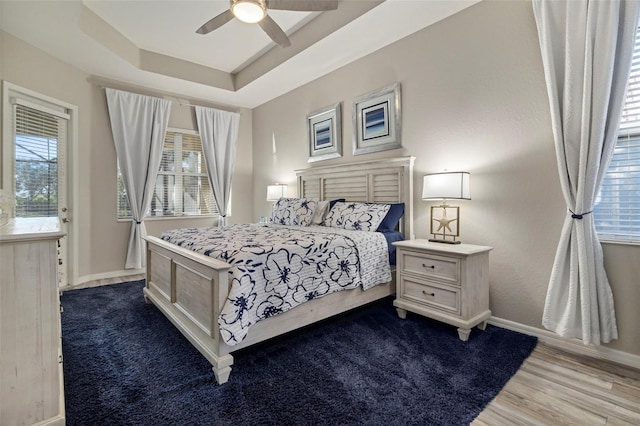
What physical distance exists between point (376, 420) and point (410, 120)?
268 cm

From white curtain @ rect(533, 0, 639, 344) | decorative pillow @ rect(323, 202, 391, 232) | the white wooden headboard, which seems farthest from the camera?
the white wooden headboard

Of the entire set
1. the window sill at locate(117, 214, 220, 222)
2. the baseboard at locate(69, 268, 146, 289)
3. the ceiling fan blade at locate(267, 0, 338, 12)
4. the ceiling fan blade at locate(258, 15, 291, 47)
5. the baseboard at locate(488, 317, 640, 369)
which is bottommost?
the baseboard at locate(488, 317, 640, 369)

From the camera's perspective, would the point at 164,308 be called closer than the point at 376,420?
No

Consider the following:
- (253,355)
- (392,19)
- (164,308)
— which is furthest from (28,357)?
(392,19)

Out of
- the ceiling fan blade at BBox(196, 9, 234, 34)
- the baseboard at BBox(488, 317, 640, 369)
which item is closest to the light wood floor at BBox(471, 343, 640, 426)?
the baseboard at BBox(488, 317, 640, 369)

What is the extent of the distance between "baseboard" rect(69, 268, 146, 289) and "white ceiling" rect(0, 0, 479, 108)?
→ 2.63 meters

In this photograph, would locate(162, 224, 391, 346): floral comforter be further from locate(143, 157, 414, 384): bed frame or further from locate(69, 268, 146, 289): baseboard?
locate(69, 268, 146, 289): baseboard

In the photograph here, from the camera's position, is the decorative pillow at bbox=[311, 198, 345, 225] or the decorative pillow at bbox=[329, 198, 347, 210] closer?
the decorative pillow at bbox=[311, 198, 345, 225]

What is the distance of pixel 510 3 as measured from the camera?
2.42 meters

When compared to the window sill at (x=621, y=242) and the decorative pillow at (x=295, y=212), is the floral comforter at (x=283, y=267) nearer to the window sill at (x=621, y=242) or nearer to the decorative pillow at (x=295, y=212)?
the decorative pillow at (x=295, y=212)

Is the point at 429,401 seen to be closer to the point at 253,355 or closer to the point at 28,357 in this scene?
the point at 253,355

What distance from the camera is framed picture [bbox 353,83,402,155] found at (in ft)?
10.7

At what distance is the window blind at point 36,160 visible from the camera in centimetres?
316

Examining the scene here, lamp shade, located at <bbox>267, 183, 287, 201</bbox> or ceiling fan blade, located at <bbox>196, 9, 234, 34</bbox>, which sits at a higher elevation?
ceiling fan blade, located at <bbox>196, 9, 234, 34</bbox>
